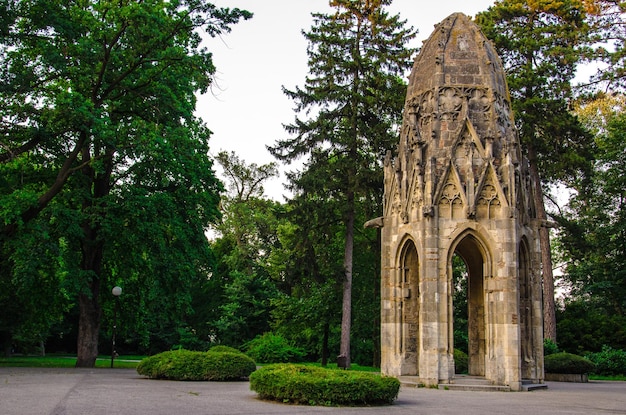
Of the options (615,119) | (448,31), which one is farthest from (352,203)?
(615,119)

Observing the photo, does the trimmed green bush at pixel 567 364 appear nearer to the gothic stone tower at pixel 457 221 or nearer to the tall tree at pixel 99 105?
the gothic stone tower at pixel 457 221

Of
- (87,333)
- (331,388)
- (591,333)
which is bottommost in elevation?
(331,388)

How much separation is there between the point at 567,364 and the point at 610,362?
584cm

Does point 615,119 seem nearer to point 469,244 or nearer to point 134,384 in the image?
point 469,244

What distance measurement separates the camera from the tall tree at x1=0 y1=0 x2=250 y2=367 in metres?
19.6

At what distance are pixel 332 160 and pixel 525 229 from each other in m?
14.2

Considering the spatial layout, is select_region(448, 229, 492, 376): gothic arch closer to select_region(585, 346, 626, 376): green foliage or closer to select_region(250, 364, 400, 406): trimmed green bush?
select_region(250, 364, 400, 406): trimmed green bush

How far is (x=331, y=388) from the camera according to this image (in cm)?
1062

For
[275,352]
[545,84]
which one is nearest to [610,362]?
[545,84]

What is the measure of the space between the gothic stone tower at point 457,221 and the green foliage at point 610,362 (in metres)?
11.2

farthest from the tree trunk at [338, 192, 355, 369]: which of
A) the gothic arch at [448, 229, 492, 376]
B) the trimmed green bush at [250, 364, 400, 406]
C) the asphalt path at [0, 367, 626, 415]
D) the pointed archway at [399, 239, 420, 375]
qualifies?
the trimmed green bush at [250, 364, 400, 406]

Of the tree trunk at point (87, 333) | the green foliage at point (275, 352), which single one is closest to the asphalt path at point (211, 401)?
the tree trunk at point (87, 333)

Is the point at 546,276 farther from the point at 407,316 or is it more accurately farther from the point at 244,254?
the point at 244,254

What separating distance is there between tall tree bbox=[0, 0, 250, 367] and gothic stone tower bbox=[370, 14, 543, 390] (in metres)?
7.33
